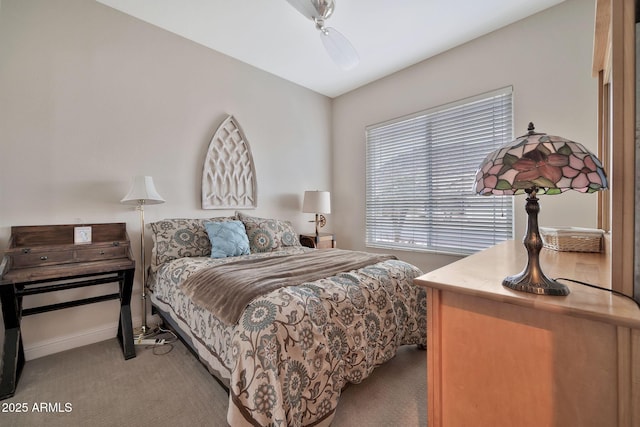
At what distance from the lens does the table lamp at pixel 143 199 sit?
7.36 feet

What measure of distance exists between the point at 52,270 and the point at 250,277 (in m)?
1.38

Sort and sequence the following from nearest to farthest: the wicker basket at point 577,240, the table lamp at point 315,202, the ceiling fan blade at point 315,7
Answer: the wicker basket at point 577,240, the ceiling fan blade at point 315,7, the table lamp at point 315,202

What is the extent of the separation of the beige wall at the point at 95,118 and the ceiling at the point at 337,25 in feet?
0.79

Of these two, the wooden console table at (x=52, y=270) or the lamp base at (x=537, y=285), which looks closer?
the lamp base at (x=537, y=285)

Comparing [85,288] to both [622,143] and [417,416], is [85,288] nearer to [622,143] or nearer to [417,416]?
[417,416]

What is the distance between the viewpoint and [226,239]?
2.46m

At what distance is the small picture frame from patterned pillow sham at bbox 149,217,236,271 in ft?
1.46

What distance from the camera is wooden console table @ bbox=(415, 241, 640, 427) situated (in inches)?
25.2

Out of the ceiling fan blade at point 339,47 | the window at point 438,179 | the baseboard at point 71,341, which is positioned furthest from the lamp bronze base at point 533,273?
the baseboard at point 71,341

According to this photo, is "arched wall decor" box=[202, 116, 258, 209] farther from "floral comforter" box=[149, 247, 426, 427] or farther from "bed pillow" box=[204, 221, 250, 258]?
"floral comforter" box=[149, 247, 426, 427]

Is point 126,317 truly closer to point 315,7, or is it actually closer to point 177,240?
point 177,240

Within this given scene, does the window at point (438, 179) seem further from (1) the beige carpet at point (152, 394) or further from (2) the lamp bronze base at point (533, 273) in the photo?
(2) the lamp bronze base at point (533, 273)

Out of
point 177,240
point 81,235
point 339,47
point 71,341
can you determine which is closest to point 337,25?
point 339,47

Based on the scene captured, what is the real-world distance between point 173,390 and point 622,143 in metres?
2.31
